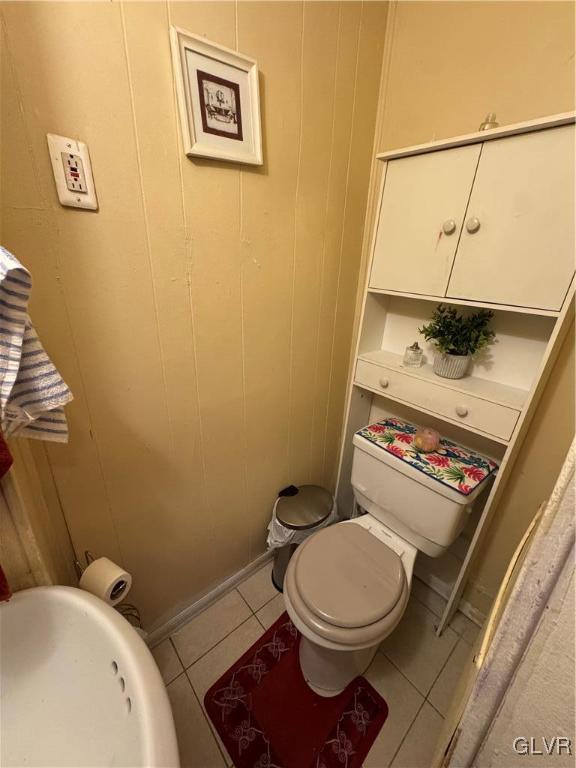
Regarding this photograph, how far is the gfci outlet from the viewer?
0.63 metres

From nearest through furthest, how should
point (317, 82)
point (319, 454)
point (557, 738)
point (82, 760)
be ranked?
point (557, 738), point (82, 760), point (317, 82), point (319, 454)

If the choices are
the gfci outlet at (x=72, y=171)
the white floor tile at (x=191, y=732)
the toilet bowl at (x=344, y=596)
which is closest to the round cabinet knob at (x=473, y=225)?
the gfci outlet at (x=72, y=171)

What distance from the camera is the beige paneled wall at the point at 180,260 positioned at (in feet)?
2.10

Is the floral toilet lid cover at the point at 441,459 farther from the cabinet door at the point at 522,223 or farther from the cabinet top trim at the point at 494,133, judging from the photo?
the cabinet top trim at the point at 494,133

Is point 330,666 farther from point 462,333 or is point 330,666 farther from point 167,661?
point 462,333

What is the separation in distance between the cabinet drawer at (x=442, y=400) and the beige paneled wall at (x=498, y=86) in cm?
19

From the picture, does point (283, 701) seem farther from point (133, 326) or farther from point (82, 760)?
point (133, 326)

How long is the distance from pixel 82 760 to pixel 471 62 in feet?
6.34

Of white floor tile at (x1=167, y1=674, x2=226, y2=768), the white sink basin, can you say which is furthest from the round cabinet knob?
white floor tile at (x1=167, y1=674, x2=226, y2=768)

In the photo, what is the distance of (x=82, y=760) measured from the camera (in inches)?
22.6

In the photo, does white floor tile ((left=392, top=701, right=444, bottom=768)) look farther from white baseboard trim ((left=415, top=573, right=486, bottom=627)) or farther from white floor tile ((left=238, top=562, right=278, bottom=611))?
white floor tile ((left=238, top=562, right=278, bottom=611))

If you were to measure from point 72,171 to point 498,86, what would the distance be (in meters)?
1.17

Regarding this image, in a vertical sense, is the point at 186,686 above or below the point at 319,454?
below

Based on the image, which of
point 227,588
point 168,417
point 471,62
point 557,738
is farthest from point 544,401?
point 227,588
